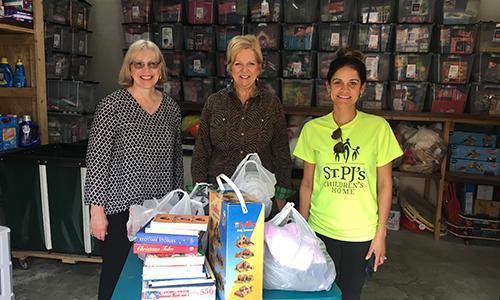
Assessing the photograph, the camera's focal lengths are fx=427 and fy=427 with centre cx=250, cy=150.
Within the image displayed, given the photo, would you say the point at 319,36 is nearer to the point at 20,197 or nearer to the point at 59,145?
the point at 59,145

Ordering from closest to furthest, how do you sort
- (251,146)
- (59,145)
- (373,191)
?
(373,191) → (251,146) → (59,145)

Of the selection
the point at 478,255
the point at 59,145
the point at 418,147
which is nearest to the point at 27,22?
the point at 59,145

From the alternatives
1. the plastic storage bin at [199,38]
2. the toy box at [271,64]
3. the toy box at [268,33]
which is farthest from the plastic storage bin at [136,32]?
the toy box at [271,64]

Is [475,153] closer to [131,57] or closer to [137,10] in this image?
[131,57]

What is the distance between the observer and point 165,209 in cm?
128

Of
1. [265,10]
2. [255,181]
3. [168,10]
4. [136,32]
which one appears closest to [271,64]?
[265,10]

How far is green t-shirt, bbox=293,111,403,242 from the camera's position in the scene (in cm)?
148

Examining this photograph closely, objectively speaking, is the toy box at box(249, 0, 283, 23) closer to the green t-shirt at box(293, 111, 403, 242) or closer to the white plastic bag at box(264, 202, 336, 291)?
the green t-shirt at box(293, 111, 403, 242)

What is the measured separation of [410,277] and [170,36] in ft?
9.03

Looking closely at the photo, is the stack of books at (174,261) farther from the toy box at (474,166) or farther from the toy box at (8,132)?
the toy box at (474,166)

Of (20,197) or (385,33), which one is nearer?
(20,197)

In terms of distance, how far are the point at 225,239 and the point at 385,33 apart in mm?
3029

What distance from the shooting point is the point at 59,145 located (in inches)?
117

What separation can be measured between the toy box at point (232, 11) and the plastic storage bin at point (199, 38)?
15cm
